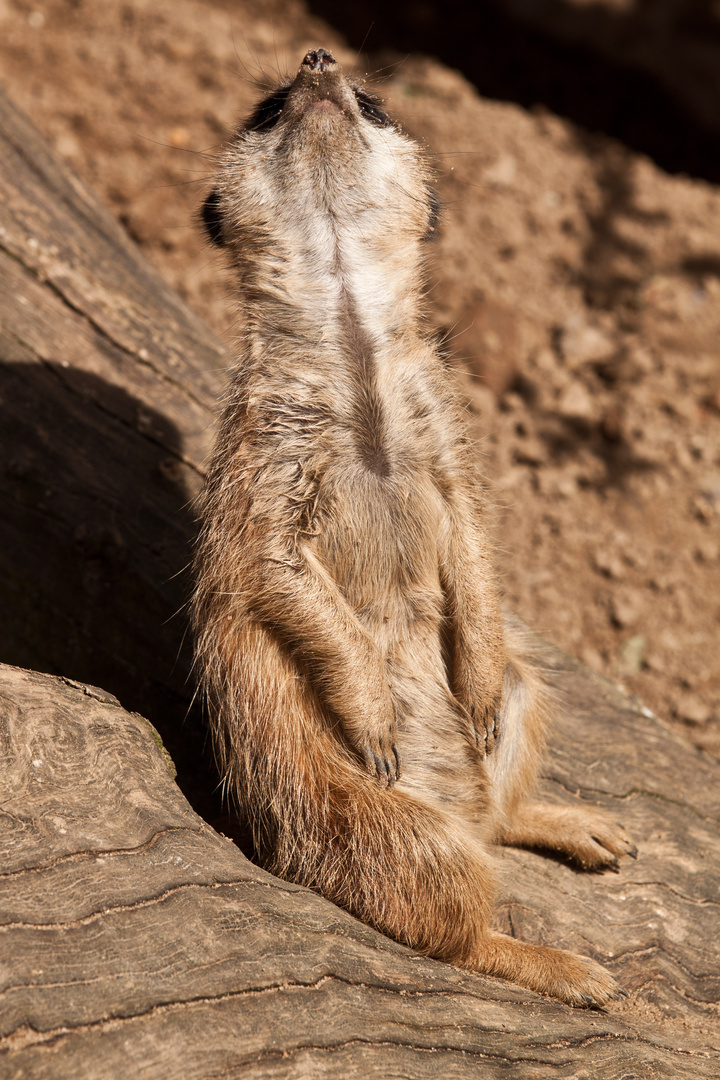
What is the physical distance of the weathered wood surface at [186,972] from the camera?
1706 mm

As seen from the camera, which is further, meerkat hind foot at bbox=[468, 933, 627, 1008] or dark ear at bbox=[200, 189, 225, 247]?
dark ear at bbox=[200, 189, 225, 247]

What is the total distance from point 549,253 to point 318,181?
165 inches

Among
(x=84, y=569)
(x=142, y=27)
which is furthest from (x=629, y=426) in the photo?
(x=142, y=27)

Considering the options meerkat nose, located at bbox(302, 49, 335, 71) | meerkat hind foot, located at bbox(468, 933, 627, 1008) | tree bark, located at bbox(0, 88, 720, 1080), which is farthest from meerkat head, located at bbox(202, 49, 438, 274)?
meerkat hind foot, located at bbox(468, 933, 627, 1008)

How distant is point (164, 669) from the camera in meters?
3.27

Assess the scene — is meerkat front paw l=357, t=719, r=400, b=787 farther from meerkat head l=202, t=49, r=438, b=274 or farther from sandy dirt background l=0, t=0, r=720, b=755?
sandy dirt background l=0, t=0, r=720, b=755

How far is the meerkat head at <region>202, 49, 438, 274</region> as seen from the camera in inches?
107

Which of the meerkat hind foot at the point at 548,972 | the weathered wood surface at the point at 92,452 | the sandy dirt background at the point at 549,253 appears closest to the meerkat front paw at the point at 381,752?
the meerkat hind foot at the point at 548,972

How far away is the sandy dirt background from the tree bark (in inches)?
52.3

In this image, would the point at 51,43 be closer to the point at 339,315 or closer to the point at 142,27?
the point at 142,27

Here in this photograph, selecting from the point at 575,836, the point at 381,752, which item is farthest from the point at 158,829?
the point at 575,836

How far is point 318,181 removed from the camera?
8.91ft

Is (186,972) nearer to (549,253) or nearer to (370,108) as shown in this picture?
(370,108)

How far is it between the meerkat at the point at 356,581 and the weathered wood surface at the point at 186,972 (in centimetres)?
24
